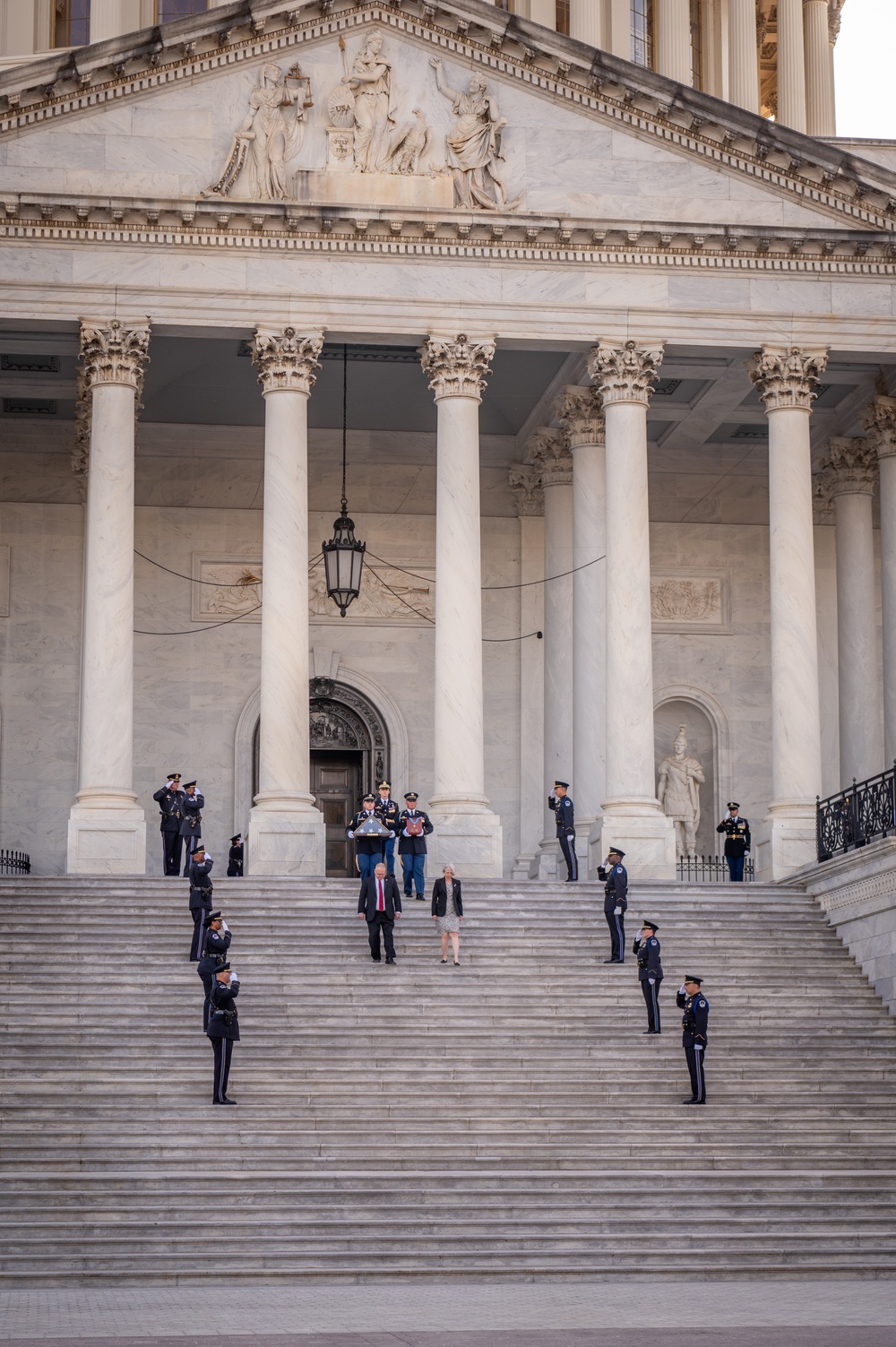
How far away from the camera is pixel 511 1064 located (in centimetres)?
2650

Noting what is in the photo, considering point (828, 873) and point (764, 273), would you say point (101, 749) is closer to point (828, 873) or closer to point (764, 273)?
point (828, 873)

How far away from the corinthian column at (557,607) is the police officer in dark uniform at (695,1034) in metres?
16.0

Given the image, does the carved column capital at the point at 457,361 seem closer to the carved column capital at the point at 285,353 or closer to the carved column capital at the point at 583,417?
the carved column capital at the point at 285,353

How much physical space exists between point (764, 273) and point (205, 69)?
36.2 ft

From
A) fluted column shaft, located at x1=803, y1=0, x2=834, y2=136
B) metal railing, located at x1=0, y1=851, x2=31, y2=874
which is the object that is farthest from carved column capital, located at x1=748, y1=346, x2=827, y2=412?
fluted column shaft, located at x1=803, y1=0, x2=834, y2=136

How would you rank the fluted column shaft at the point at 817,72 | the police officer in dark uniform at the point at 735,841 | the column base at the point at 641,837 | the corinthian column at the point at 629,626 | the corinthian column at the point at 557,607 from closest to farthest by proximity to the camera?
the column base at the point at 641,837 < the corinthian column at the point at 629,626 < the police officer in dark uniform at the point at 735,841 < the corinthian column at the point at 557,607 < the fluted column shaft at the point at 817,72

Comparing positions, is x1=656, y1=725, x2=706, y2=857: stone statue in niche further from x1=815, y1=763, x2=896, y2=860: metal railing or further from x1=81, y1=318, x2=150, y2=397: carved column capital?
x1=81, y1=318, x2=150, y2=397: carved column capital

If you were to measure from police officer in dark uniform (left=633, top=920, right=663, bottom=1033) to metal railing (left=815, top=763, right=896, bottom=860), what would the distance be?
5.52 m

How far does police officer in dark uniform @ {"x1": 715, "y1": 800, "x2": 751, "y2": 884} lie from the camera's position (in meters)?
38.5

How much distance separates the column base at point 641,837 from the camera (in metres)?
35.4

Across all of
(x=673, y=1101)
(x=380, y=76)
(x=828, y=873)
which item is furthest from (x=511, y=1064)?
(x=380, y=76)

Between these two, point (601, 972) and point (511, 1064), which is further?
A: point (601, 972)

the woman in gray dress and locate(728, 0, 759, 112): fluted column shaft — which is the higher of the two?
locate(728, 0, 759, 112): fluted column shaft

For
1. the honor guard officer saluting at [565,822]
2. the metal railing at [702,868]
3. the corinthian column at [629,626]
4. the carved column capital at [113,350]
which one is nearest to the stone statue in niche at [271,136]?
the carved column capital at [113,350]
